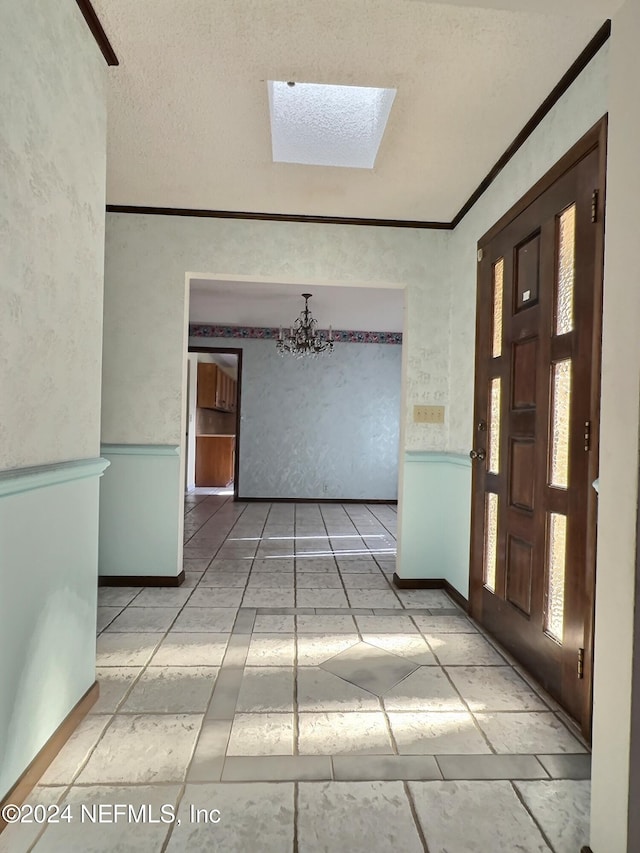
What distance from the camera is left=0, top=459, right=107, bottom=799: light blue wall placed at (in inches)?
50.3

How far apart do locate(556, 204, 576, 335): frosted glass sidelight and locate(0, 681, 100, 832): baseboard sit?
2260mm

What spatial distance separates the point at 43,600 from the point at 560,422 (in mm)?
1939

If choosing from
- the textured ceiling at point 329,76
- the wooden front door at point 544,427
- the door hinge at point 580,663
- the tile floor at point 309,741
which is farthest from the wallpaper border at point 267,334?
the door hinge at point 580,663

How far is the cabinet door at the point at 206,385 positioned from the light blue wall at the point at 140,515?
5.96m

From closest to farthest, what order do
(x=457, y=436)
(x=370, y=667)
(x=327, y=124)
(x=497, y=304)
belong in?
1. (x=370, y=667)
2. (x=327, y=124)
3. (x=497, y=304)
4. (x=457, y=436)

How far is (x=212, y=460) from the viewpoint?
30.9 ft

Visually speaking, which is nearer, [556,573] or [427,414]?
[556,573]

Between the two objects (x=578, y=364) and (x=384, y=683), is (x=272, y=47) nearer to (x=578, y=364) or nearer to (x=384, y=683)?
(x=578, y=364)

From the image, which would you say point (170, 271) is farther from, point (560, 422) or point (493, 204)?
point (560, 422)

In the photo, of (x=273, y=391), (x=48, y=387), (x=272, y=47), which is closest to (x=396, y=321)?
(x=273, y=391)

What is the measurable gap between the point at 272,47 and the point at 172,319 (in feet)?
5.87

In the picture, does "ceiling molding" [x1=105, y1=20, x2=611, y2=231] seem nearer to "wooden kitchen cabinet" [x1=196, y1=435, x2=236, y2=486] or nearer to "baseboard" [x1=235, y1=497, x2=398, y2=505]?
"baseboard" [x1=235, y1=497, x2=398, y2=505]

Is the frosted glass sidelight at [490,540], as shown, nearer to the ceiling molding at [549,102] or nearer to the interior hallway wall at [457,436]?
the interior hallway wall at [457,436]

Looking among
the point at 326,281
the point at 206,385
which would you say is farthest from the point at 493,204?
the point at 206,385
